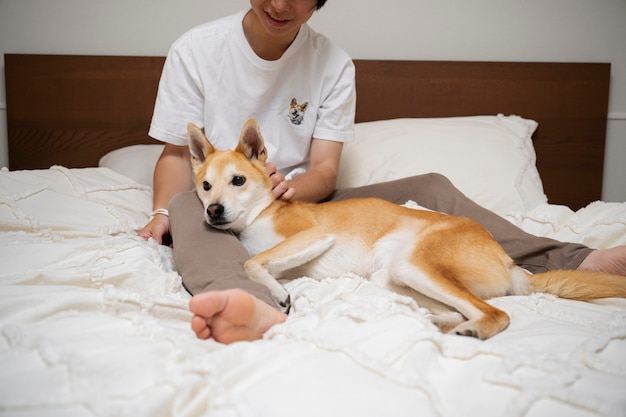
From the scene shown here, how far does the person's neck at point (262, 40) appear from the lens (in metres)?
1.83

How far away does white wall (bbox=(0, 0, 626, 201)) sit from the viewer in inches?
104

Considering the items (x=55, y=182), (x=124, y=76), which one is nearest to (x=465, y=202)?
(x=55, y=182)

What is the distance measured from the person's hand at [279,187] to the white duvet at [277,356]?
1.56 feet

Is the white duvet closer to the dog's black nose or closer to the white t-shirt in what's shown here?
the dog's black nose

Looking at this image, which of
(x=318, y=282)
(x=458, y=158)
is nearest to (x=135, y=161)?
(x=318, y=282)

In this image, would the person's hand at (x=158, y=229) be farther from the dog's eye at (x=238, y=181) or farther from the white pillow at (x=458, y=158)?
the white pillow at (x=458, y=158)

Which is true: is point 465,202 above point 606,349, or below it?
above

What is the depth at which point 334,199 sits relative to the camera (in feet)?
6.70

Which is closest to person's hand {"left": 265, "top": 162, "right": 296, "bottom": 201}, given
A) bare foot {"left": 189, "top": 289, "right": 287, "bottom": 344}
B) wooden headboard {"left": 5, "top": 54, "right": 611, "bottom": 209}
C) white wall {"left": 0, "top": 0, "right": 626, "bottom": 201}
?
bare foot {"left": 189, "top": 289, "right": 287, "bottom": 344}

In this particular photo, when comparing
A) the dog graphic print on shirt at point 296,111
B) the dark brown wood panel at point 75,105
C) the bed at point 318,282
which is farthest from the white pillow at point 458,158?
the dark brown wood panel at point 75,105

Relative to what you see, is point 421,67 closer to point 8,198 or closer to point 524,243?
point 524,243

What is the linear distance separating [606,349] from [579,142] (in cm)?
209

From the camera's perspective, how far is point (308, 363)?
83cm

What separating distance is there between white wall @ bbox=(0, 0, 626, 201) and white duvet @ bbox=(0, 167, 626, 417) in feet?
5.71
